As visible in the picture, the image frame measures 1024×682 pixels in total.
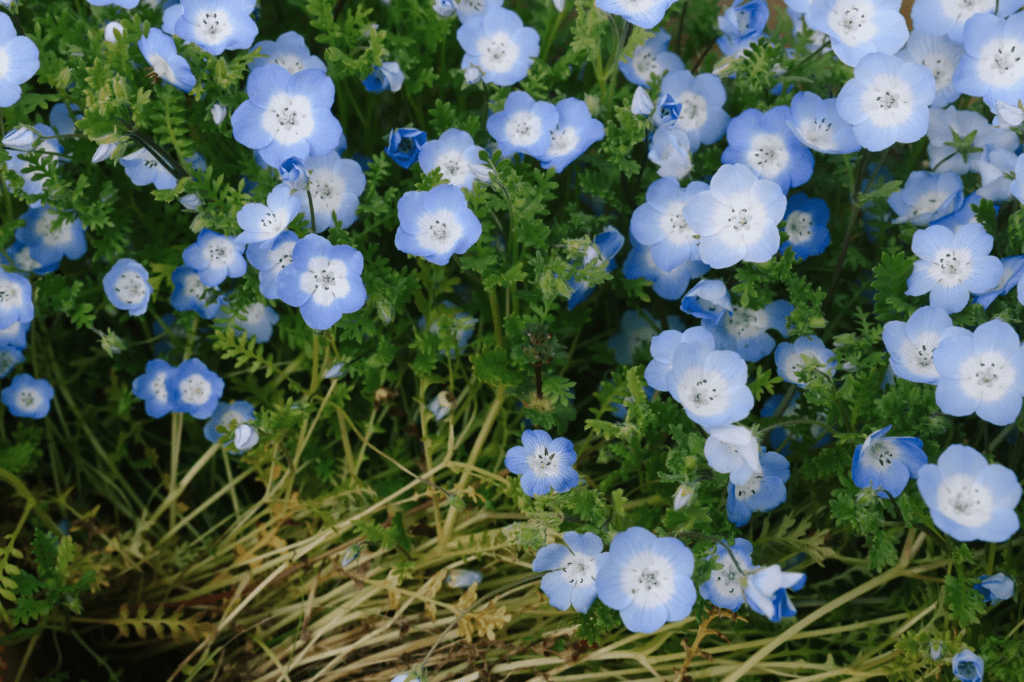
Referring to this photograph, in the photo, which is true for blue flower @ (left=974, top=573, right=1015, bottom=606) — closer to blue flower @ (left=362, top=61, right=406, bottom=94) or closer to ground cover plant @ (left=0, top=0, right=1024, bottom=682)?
ground cover plant @ (left=0, top=0, right=1024, bottom=682)

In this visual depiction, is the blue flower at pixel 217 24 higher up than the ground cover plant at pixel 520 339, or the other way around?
the blue flower at pixel 217 24

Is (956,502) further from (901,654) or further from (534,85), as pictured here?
(534,85)

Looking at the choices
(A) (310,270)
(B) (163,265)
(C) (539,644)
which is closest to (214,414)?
(B) (163,265)

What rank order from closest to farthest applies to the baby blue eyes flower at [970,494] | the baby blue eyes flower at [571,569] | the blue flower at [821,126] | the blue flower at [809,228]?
the baby blue eyes flower at [970,494] → the baby blue eyes flower at [571,569] → the blue flower at [821,126] → the blue flower at [809,228]

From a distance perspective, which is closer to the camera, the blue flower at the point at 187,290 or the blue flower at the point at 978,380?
the blue flower at the point at 978,380

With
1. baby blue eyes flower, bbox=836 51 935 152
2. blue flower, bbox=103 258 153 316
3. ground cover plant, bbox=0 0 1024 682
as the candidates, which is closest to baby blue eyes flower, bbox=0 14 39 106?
ground cover plant, bbox=0 0 1024 682

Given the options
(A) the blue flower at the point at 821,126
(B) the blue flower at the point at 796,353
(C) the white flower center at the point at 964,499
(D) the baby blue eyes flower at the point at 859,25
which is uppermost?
(D) the baby blue eyes flower at the point at 859,25

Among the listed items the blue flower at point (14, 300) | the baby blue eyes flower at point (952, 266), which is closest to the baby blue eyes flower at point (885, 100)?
the baby blue eyes flower at point (952, 266)

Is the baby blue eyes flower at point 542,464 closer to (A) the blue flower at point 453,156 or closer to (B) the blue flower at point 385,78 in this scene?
(A) the blue flower at point 453,156
